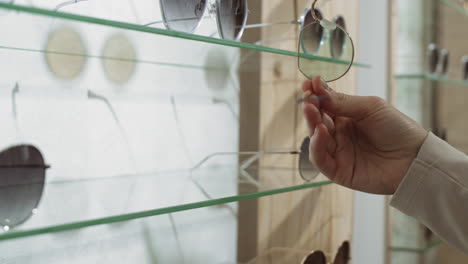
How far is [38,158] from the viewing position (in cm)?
75

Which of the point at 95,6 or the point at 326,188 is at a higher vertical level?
the point at 95,6

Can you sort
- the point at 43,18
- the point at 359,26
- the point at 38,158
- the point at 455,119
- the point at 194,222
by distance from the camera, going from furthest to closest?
the point at 455,119 < the point at 359,26 < the point at 194,222 < the point at 38,158 < the point at 43,18

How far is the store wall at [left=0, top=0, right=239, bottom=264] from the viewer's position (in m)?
0.78

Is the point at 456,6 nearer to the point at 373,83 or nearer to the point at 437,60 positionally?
the point at 437,60

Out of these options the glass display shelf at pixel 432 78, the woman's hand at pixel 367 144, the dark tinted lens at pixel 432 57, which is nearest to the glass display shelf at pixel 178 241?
the woman's hand at pixel 367 144

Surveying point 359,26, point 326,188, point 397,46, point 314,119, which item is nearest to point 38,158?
point 314,119

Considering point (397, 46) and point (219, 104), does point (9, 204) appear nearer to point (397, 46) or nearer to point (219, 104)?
point (219, 104)

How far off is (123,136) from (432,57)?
1.21 m

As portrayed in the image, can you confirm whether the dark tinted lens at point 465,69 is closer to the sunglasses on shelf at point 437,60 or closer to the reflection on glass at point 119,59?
the sunglasses on shelf at point 437,60

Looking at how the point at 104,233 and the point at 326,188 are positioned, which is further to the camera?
the point at 326,188

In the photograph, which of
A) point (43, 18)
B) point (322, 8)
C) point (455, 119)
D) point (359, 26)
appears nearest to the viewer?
point (43, 18)

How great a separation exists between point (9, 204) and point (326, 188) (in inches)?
32.4

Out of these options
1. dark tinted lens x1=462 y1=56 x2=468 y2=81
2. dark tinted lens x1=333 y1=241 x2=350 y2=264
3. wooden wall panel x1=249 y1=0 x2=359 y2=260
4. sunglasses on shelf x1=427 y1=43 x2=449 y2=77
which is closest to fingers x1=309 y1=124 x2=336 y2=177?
wooden wall panel x1=249 y1=0 x2=359 y2=260

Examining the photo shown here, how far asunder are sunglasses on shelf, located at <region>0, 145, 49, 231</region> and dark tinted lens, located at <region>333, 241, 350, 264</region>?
0.79m
